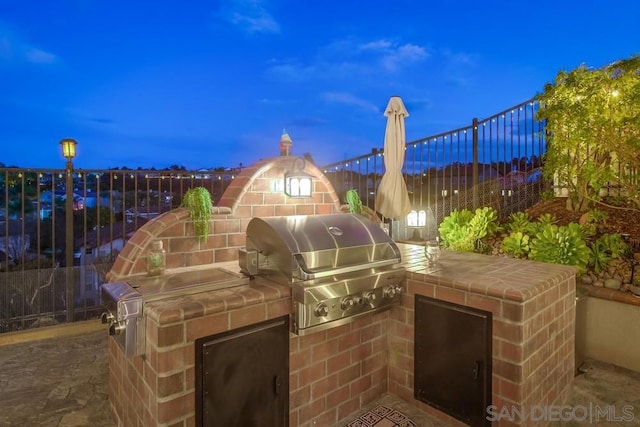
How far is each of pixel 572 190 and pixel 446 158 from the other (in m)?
2.24

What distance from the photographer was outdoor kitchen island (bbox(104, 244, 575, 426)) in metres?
2.13

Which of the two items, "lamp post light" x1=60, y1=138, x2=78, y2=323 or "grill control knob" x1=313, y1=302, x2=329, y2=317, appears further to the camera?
"lamp post light" x1=60, y1=138, x2=78, y2=323

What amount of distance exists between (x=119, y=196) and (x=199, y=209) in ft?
10.4

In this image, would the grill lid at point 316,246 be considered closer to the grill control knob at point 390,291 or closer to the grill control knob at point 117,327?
the grill control knob at point 390,291

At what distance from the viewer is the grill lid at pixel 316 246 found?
8.47ft

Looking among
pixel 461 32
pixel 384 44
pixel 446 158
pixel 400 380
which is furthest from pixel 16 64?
pixel 400 380

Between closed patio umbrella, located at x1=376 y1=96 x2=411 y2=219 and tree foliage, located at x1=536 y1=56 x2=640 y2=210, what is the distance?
2.30m

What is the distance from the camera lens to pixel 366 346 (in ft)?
10.7

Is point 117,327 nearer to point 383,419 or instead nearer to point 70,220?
point 383,419

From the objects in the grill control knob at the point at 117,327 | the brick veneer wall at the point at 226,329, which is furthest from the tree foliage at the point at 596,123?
the grill control knob at the point at 117,327

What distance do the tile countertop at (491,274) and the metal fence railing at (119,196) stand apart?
6.93 ft

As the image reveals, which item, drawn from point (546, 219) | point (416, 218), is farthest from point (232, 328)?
point (546, 219)

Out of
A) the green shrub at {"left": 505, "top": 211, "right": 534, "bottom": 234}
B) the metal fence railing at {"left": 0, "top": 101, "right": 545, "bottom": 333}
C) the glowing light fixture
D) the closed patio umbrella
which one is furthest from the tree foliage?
the glowing light fixture

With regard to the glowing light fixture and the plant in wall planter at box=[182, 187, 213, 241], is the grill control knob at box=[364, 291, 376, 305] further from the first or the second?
the glowing light fixture
